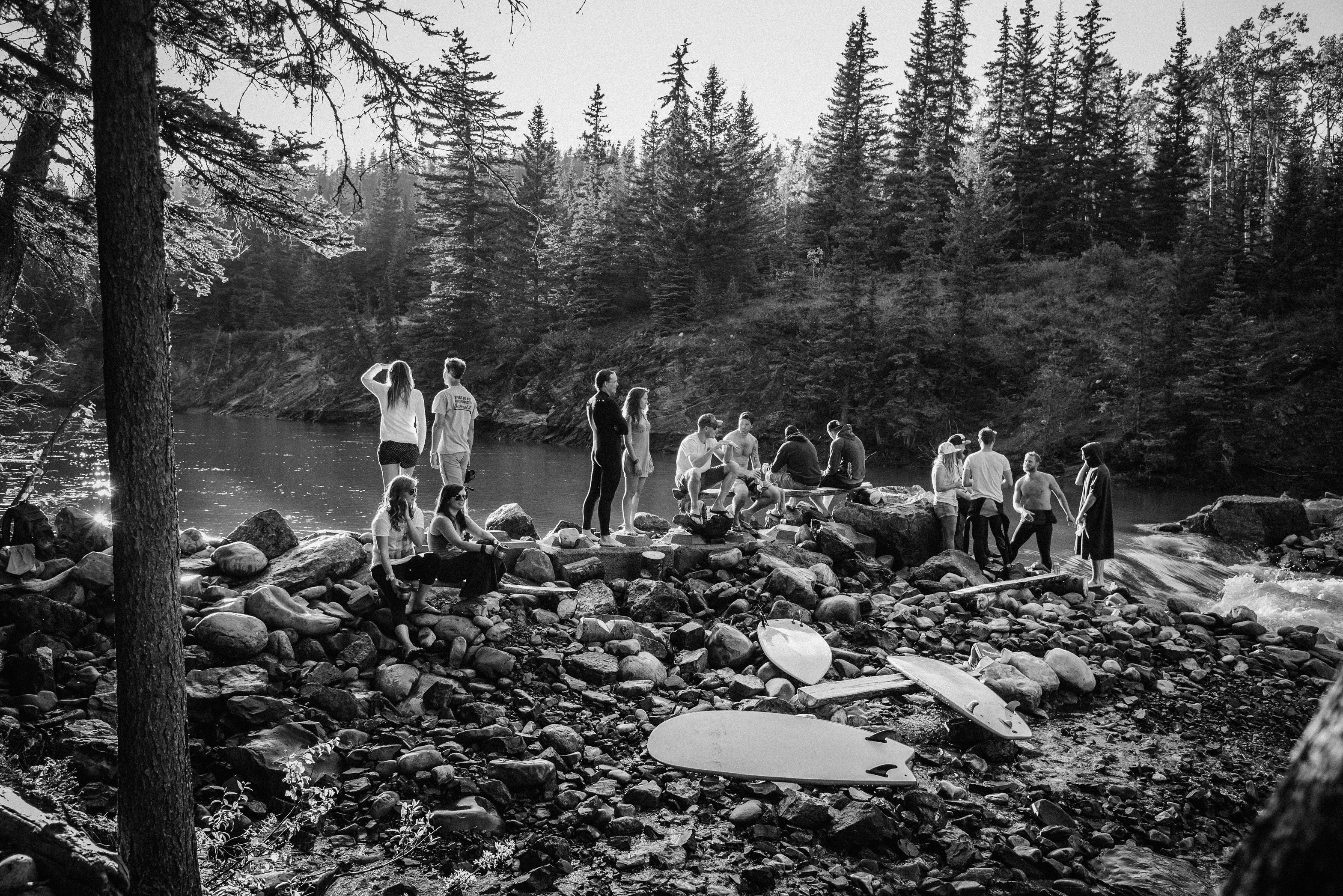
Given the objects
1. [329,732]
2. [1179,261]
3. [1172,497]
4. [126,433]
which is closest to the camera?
[126,433]

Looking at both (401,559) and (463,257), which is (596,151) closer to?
(463,257)

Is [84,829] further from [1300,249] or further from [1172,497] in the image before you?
[1300,249]

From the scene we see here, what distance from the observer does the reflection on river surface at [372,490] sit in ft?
47.8


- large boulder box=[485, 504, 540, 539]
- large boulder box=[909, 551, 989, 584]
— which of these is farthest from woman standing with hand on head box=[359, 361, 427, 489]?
large boulder box=[909, 551, 989, 584]

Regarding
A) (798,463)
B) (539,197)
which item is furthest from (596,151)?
(798,463)

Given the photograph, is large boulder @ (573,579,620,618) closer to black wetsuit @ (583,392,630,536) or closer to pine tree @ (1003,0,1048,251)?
black wetsuit @ (583,392,630,536)

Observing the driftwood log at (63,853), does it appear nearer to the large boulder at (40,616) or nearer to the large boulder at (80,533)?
the large boulder at (40,616)

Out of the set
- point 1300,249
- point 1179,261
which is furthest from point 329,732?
point 1300,249

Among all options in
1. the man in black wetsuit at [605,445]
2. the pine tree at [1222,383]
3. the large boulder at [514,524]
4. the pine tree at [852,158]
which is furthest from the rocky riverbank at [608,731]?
the pine tree at [852,158]

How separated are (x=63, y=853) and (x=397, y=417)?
5289 millimetres

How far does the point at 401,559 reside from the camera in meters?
6.90

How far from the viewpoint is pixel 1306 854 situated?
0.88 metres

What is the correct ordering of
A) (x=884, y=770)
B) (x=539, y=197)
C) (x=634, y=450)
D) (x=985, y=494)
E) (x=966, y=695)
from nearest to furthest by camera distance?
1. (x=884, y=770)
2. (x=966, y=695)
3. (x=634, y=450)
4. (x=985, y=494)
5. (x=539, y=197)

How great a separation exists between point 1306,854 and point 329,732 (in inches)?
220
